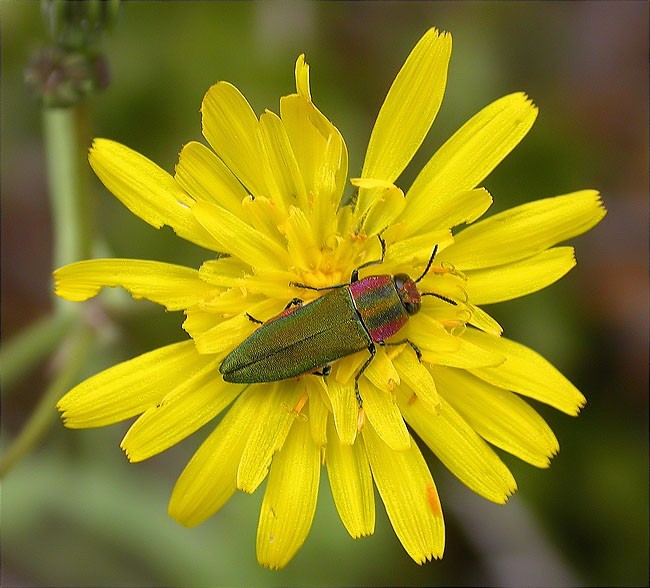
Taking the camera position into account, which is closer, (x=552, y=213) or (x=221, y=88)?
(x=221, y=88)

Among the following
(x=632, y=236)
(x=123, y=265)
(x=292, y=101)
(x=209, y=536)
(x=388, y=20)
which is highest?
(x=388, y=20)

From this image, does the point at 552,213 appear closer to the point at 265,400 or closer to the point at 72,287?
the point at 265,400

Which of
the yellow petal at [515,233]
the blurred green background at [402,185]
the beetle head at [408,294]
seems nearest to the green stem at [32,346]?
the blurred green background at [402,185]

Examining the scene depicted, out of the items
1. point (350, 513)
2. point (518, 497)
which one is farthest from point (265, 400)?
point (518, 497)

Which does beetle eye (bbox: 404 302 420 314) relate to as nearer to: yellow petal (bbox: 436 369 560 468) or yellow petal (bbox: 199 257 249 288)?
yellow petal (bbox: 436 369 560 468)

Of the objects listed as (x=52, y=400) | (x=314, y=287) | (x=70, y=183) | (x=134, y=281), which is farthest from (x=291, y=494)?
(x=70, y=183)

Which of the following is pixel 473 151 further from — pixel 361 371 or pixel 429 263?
pixel 361 371
